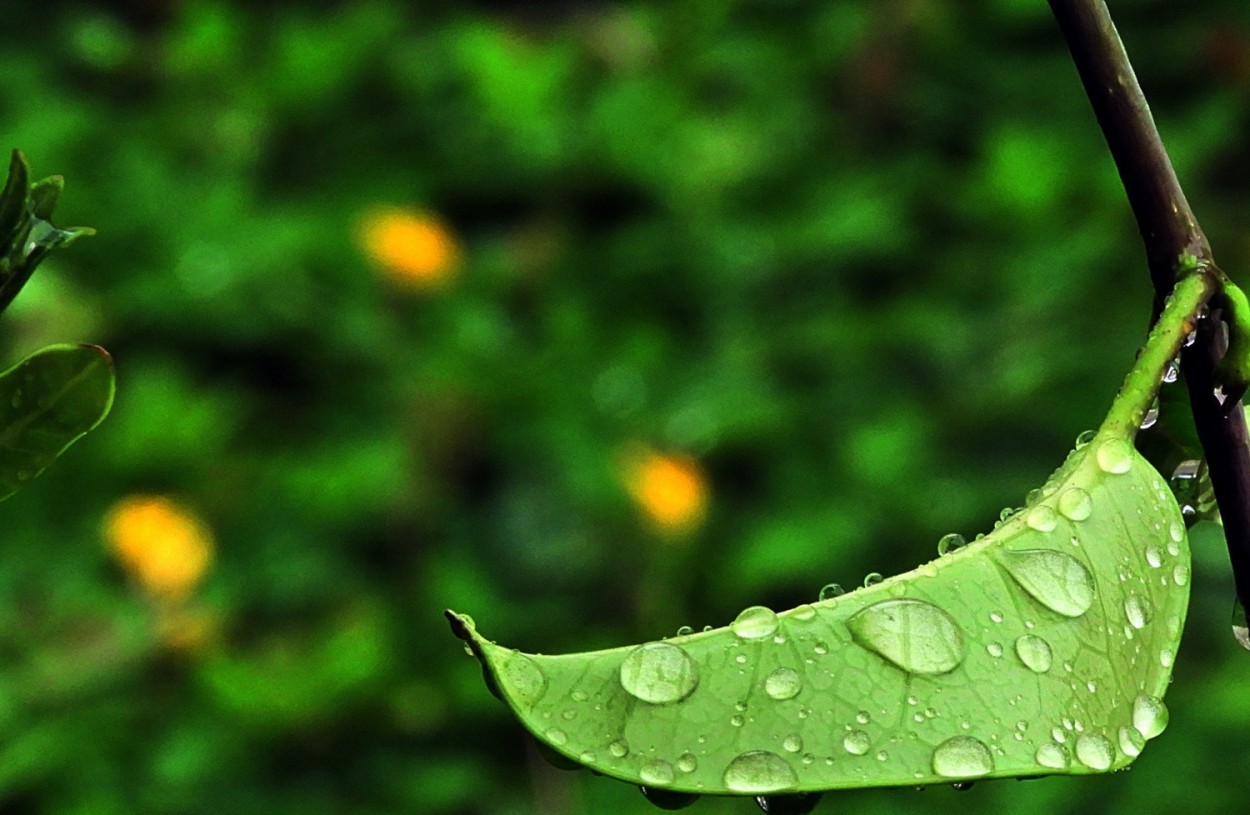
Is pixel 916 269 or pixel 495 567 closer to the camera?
pixel 495 567

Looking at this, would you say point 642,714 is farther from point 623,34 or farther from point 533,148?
point 623,34

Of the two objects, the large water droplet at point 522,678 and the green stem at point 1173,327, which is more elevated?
the green stem at point 1173,327

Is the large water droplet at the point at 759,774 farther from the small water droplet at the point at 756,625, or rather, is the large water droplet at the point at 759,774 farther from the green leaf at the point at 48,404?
the green leaf at the point at 48,404

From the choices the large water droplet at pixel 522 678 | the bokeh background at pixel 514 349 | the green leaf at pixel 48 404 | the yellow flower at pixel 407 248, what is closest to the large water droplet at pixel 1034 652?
the large water droplet at pixel 522 678

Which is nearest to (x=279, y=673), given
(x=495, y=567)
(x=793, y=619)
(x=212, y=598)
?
(x=212, y=598)

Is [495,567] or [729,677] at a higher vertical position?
[729,677]
